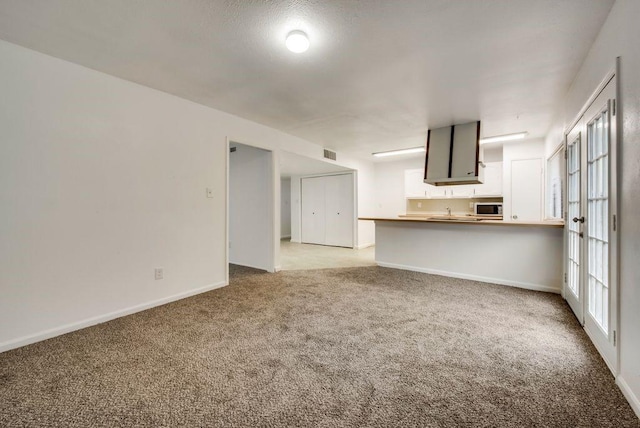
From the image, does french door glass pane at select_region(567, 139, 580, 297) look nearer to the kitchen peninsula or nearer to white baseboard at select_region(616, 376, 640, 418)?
the kitchen peninsula

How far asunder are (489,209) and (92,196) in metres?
6.70

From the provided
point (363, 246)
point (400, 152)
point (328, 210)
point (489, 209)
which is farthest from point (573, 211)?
point (328, 210)

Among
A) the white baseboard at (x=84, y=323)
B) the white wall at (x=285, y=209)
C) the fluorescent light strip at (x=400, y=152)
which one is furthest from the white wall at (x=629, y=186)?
the white wall at (x=285, y=209)

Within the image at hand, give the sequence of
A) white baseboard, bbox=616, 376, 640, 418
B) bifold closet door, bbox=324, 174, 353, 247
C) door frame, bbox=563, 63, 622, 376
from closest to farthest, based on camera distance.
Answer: white baseboard, bbox=616, 376, 640, 418 < door frame, bbox=563, 63, 622, 376 < bifold closet door, bbox=324, 174, 353, 247

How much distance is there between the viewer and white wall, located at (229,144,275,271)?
459cm

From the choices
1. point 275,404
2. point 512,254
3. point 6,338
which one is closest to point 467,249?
point 512,254

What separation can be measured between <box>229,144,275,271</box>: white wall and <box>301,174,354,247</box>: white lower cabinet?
120 inches

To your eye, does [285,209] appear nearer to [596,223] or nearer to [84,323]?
[84,323]

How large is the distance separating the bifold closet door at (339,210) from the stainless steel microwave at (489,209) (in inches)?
114

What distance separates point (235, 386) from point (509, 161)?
6.17m

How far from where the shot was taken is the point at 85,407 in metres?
1.52

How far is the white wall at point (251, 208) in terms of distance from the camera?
459cm

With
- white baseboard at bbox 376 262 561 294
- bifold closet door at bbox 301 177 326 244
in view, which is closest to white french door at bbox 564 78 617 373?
white baseboard at bbox 376 262 561 294

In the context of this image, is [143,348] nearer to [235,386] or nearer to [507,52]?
[235,386]
